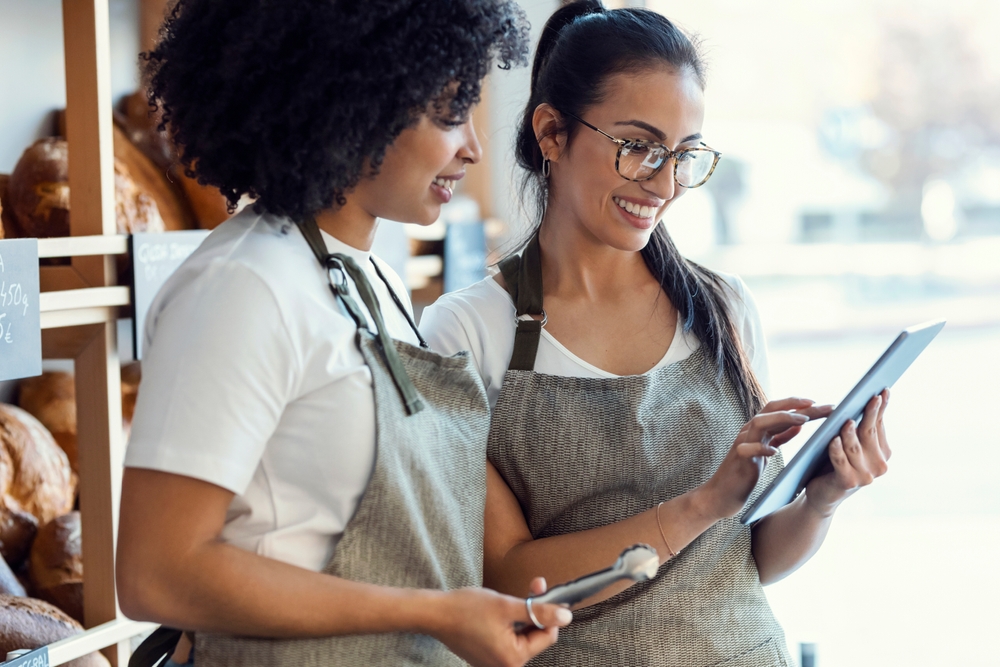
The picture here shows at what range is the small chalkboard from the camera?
1163 mm

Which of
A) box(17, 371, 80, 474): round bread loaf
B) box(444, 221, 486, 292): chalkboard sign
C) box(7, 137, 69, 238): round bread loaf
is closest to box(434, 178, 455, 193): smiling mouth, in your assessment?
box(7, 137, 69, 238): round bread loaf

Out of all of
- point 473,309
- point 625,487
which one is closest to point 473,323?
point 473,309

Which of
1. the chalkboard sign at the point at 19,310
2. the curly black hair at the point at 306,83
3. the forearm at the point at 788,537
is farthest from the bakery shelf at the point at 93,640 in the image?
the forearm at the point at 788,537

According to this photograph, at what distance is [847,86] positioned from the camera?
4.19m

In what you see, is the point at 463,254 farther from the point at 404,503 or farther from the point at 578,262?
the point at 404,503

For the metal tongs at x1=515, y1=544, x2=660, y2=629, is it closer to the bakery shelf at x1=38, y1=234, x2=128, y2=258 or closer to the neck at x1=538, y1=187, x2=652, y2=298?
the neck at x1=538, y1=187, x2=652, y2=298

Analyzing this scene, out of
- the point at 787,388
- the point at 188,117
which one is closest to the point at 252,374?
the point at 188,117

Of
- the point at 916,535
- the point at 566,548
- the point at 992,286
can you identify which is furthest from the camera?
the point at 992,286

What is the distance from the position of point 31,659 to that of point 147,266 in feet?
1.88

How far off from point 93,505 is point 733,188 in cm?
374

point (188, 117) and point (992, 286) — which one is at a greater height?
point (188, 117)

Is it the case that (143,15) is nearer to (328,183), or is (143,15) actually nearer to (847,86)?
(328,183)

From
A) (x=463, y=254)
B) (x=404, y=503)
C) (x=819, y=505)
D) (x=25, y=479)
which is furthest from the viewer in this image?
(x=463, y=254)

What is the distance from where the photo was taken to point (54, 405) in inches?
59.4
